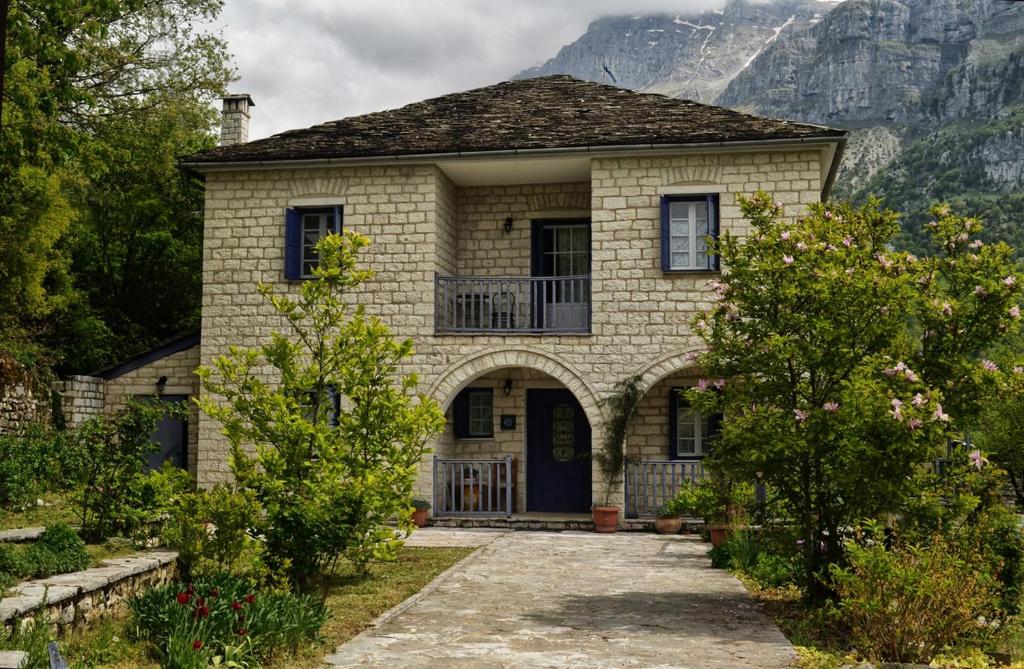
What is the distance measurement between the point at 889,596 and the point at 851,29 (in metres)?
150

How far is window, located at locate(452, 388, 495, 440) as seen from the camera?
17.6 metres

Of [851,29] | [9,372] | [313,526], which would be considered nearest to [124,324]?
[9,372]

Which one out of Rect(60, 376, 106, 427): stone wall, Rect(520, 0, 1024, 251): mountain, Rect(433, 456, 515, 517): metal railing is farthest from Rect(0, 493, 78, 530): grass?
Rect(520, 0, 1024, 251): mountain

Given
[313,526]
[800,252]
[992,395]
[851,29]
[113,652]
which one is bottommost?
[113,652]

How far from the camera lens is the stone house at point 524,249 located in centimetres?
1608

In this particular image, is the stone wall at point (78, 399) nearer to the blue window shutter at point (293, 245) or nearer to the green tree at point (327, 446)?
the blue window shutter at point (293, 245)

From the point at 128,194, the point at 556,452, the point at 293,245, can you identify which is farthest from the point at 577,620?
the point at 128,194

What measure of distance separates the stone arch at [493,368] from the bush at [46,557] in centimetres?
830

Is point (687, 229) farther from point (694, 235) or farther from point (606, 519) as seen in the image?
point (606, 519)

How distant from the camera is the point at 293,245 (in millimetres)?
17109

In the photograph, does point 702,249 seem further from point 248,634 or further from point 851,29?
point 851,29

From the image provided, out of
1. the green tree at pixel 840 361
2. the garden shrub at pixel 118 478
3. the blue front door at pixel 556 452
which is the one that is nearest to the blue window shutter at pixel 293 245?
the blue front door at pixel 556 452

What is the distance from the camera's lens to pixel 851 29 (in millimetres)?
142500

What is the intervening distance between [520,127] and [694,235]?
3.48m
